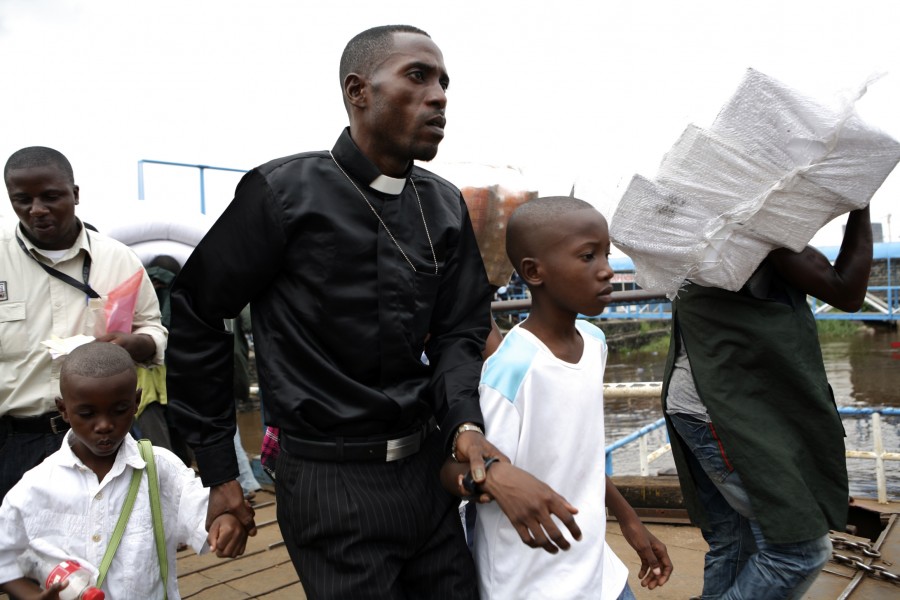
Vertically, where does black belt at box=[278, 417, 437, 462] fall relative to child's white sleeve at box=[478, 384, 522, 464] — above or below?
below

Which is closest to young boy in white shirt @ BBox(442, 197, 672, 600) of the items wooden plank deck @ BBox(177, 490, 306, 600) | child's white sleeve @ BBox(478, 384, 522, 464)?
child's white sleeve @ BBox(478, 384, 522, 464)

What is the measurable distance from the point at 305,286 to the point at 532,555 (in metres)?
0.87

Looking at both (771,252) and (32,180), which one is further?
(32,180)

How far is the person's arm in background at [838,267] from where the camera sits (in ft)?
8.26

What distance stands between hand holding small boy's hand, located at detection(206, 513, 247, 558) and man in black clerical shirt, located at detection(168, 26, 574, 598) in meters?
0.03

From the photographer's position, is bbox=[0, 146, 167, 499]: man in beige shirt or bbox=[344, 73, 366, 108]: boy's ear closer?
bbox=[344, 73, 366, 108]: boy's ear

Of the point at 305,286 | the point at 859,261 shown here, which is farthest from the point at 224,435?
the point at 859,261

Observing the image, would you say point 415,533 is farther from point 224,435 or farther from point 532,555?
point 224,435

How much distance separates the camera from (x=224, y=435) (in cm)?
204

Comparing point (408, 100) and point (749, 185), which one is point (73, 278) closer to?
point (408, 100)

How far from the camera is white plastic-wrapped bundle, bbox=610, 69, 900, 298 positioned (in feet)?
7.37

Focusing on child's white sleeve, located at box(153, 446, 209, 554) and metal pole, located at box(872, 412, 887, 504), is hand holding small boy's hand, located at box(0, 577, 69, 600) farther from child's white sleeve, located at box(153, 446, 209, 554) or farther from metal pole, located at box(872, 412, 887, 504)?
metal pole, located at box(872, 412, 887, 504)

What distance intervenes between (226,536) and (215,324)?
1.76 feet

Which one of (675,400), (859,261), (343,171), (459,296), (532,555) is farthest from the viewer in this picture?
(675,400)
